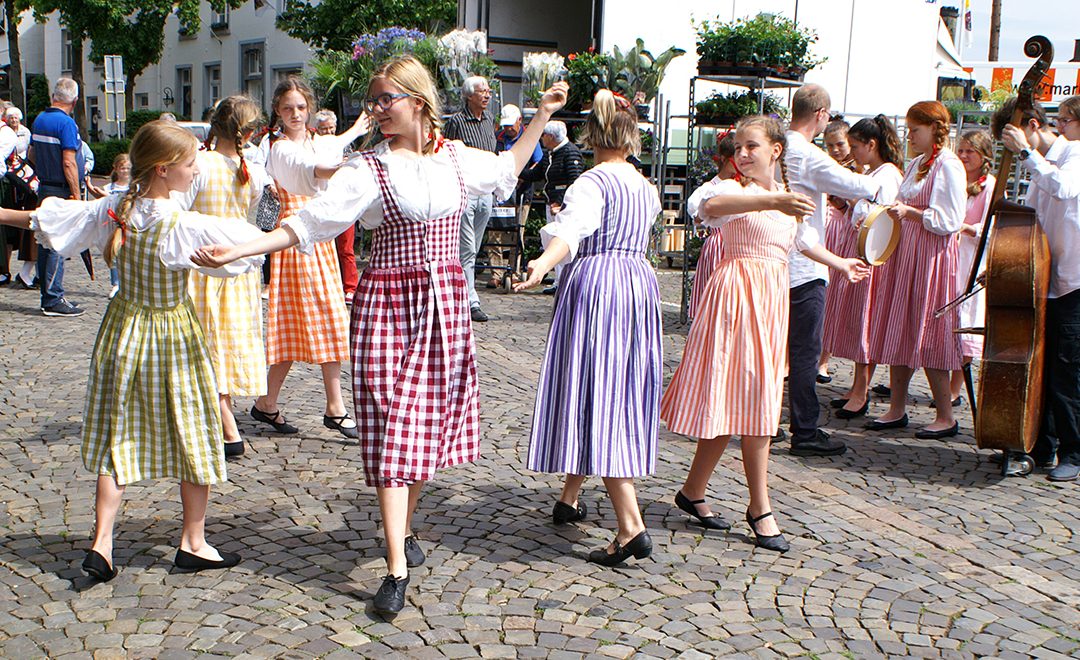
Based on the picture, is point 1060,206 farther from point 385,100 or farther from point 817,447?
point 385,100

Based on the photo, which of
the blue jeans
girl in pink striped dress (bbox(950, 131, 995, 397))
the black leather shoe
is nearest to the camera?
the black leather shoe

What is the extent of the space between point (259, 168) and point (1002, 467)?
4.02 metres

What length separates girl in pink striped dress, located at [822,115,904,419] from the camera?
6.92m

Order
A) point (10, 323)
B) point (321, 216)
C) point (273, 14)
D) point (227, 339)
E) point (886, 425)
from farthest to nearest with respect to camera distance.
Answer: point (273, 14) < point (10, 323) < point (886, 425) < point (227, 339) < point (321, 216)

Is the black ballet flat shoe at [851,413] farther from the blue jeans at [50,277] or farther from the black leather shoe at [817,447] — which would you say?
the blue jeans at [50,277]

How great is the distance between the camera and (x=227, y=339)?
5.54m

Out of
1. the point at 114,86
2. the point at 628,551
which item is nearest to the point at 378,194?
the point at 628,551

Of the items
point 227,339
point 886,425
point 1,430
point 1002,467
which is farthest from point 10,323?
point 1002,467

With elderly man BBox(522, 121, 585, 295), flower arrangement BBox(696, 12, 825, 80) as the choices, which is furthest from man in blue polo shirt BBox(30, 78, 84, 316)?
flower arrangement BBox(696, 12, 825, 80)

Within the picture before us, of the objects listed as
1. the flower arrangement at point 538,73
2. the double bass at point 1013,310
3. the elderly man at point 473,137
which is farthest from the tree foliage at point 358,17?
the double bass at point 1013,310

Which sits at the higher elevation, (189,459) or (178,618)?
(189,459)

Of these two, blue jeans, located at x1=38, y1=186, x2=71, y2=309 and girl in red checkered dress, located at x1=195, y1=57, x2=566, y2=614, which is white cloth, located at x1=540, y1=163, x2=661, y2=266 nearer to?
girl in red checkered dress, located at x1=195, y1=57, x2=566, y2=614

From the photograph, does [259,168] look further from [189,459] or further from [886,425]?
[886,425]

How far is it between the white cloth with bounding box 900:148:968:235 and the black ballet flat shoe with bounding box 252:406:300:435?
3718mm
